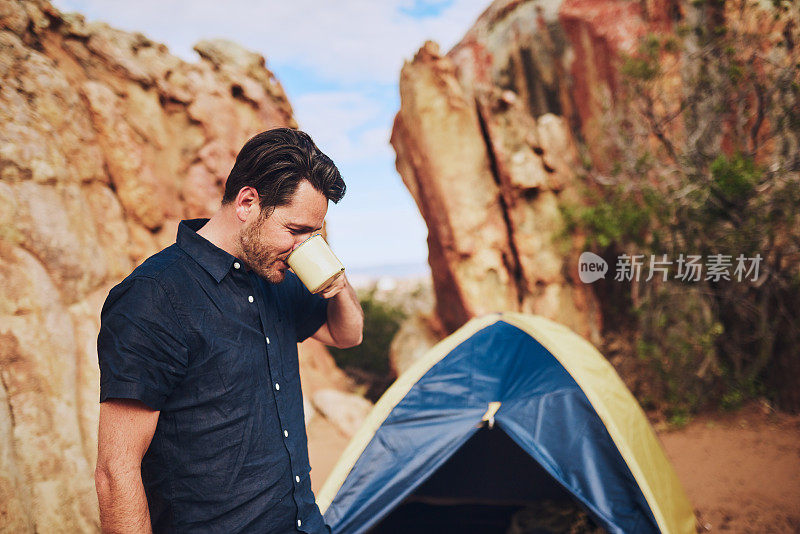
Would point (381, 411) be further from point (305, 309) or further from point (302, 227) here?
point (302, 227)

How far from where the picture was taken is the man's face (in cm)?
145

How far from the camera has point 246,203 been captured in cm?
146

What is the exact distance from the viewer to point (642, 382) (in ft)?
20.0

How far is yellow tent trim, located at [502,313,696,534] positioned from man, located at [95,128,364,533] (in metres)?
1.83

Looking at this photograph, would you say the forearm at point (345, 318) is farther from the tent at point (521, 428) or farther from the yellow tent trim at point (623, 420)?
the yellow tent trim at point (623, 420)

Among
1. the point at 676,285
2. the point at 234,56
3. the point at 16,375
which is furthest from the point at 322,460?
the point at 234,56

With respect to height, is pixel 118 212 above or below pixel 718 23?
below

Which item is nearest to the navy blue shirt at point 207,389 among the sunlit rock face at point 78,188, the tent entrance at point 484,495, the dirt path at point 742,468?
the sunlit rock face at point 78,188

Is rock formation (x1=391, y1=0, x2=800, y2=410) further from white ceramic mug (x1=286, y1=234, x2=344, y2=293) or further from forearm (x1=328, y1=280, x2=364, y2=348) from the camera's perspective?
white ceramic mug (x1=286, y1=234, x2=344, y2=293)

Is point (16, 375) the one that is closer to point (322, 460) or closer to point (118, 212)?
point (118, 212)

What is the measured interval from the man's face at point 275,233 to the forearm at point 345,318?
1.04ft

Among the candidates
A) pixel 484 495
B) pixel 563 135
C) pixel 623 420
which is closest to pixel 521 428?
pixel 623 420

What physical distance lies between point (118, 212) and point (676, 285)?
20.6 ft

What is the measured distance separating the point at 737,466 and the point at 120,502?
523 cm
